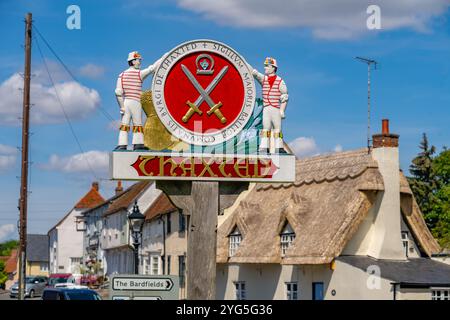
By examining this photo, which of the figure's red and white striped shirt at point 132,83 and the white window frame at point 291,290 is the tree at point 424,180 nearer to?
the white window frame at point 291,290

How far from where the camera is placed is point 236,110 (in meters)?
12.6

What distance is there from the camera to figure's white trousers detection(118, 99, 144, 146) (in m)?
12.6

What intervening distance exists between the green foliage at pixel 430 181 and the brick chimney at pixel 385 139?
26.4 metres

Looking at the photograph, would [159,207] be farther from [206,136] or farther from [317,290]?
[206,136]

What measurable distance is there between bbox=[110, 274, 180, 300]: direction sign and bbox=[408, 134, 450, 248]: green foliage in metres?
51.8

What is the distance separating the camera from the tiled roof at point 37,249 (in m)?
120

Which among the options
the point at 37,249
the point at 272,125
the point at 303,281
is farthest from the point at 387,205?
the point at 37,249

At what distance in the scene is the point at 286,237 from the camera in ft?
127

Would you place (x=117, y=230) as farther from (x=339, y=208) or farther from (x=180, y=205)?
(x=180, y=205)

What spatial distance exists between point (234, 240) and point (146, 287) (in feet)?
101

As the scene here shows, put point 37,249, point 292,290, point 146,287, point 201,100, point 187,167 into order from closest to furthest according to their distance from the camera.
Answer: point 146,287, point 187,167, point 201,100, point 292,290, point 37,249
